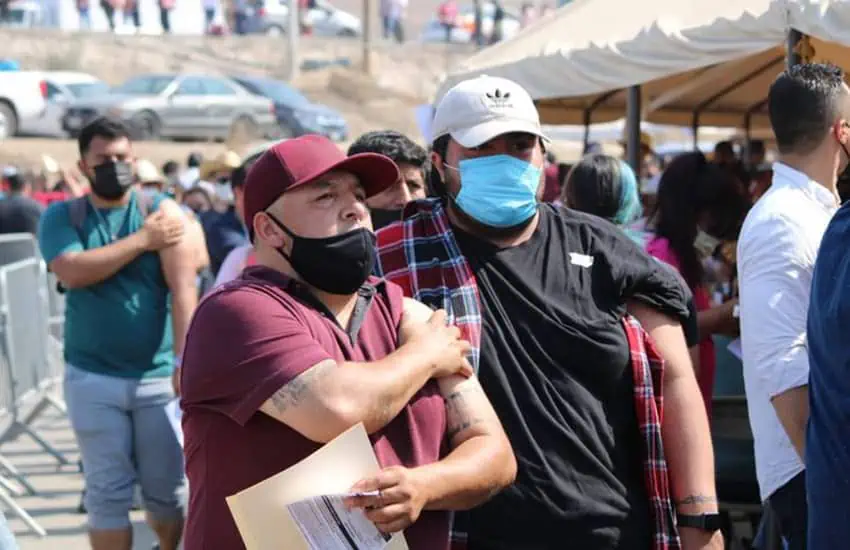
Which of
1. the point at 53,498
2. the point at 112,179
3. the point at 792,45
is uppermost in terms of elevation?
the point at 792,45

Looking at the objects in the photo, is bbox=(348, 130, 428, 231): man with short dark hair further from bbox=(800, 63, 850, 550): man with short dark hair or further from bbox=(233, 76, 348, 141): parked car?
bbox=(233, 76, 348, 141): parked car

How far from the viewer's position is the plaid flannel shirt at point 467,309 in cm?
359

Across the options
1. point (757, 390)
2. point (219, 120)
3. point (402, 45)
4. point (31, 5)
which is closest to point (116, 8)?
point (31, 5)

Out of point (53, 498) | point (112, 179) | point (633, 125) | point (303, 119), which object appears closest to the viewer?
point (112, 179)

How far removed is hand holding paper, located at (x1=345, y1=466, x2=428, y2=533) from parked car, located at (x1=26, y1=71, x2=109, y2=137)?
32866 mm

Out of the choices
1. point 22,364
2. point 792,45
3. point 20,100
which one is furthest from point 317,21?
point 792,45

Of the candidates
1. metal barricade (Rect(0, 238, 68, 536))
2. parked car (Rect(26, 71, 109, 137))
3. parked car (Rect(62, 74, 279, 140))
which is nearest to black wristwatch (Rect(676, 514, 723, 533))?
metal barricade (Rect(0, 238, 68, 536))

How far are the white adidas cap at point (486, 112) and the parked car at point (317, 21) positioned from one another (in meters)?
51.9

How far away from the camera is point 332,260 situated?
3.10 meters

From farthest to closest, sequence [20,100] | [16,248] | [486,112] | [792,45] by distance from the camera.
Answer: [20,100] < [16,248] < [792,45] < [486,112]

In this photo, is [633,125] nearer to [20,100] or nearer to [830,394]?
[830,394]

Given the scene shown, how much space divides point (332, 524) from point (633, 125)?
6.80 m

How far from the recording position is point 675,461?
12.0ft


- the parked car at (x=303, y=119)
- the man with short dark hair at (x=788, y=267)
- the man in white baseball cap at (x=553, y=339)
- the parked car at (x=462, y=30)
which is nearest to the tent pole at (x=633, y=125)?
the man with short dark hair at (x=788, y=267)
